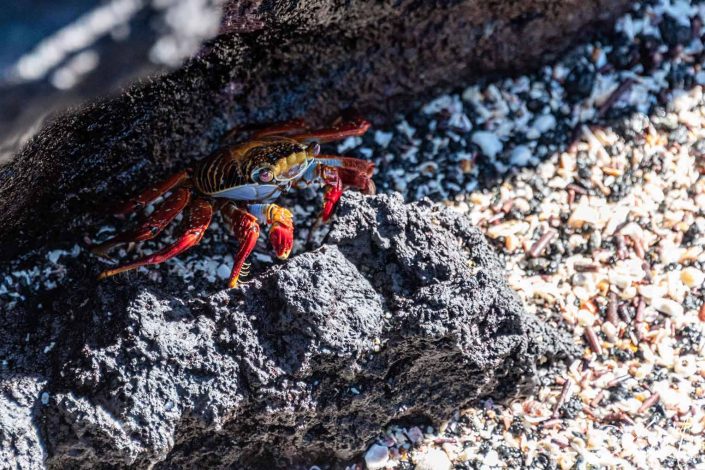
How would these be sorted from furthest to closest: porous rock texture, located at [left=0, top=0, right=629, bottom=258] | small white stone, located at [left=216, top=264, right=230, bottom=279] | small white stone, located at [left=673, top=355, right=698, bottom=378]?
small white stone, located at [left=673, top=355, right=698, bottom=378] < small white stone, located at [left=216, top=264, right=230, bottom=279] < porous rock texture, located at [left=0, top=0, right=629, bottom=258]

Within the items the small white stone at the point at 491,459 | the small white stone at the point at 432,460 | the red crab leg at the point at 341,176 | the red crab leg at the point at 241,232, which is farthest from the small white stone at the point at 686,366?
the red crab leg at the point at 241,232

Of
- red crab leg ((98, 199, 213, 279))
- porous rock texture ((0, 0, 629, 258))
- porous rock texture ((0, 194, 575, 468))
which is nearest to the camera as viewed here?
porous rock texture ((0, 194, 575, 468))

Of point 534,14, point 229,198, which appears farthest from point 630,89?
point 229,198

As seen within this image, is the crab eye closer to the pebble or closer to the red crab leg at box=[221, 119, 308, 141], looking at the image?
the red crab leg at box=[221, 119, 308, 141]

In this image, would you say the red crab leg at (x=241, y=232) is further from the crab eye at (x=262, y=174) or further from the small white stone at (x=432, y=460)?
the small white stone at (x=432, y=460)

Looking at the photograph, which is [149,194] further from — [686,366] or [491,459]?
[686,366]

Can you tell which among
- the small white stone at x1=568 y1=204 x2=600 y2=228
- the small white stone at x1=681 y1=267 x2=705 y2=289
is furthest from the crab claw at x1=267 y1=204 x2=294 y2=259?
the small white stone at x1=681 y1=267 x2=705 y2=289
